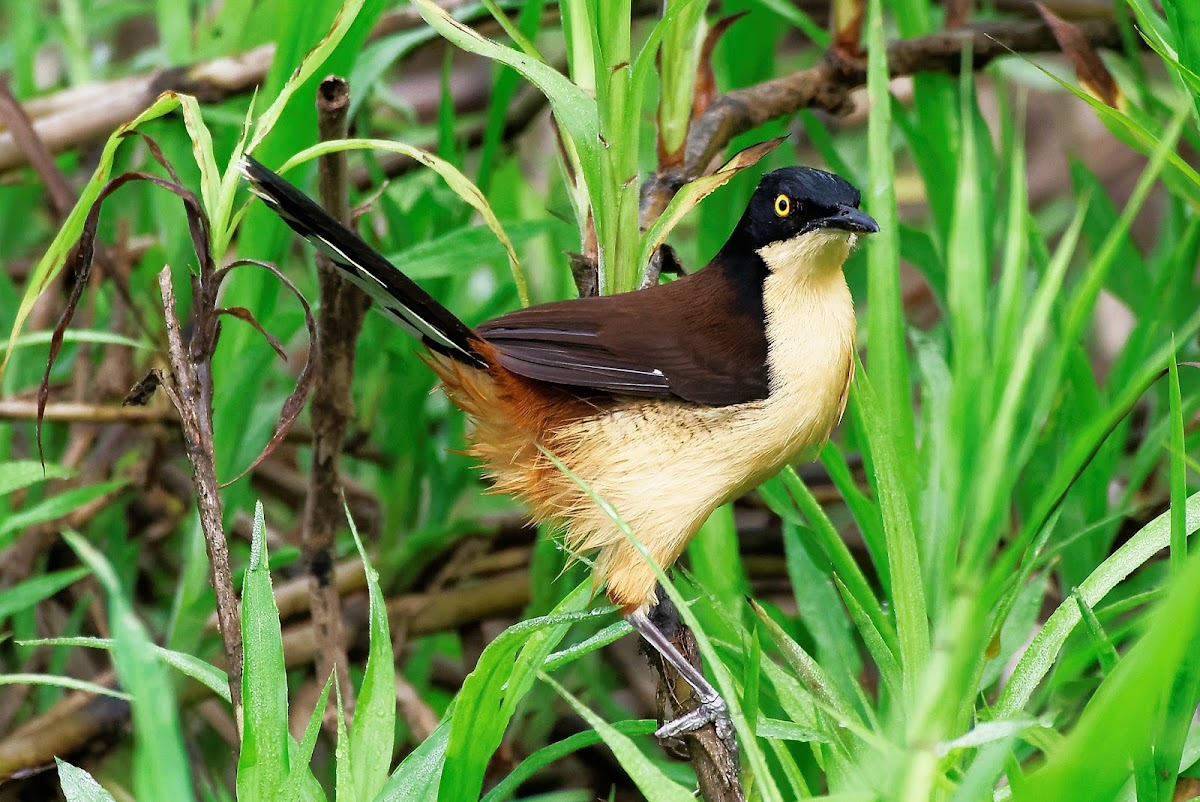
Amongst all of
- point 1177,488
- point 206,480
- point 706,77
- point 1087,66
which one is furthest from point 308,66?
point 1087,66

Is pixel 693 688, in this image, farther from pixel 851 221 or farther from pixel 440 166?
pixel 440 166

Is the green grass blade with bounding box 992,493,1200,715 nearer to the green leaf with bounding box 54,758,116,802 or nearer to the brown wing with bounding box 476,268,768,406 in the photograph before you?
the brown wing with bounding box 476,268,768,406

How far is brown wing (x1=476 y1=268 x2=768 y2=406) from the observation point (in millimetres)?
2316

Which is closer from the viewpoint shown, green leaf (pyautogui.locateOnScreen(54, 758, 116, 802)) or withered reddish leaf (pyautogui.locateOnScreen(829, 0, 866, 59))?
green leaf (pyautogui.locateOnScreen(54, 758, 116, 802))

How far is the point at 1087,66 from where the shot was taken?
2.88 m

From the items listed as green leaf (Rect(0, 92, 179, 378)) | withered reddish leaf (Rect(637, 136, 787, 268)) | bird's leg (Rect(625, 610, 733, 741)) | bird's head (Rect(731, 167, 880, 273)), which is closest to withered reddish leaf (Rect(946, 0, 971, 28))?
bird's head (Rect(731, 167, 880, 273))

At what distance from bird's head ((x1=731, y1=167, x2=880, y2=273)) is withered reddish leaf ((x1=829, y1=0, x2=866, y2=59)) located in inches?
32.3

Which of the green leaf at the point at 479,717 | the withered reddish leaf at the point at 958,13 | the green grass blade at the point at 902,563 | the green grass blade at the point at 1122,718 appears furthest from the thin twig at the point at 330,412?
the withered reddish leaf at the point at 958,13

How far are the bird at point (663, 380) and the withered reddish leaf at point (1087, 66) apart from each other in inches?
32.0

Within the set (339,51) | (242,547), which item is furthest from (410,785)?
(242,547)

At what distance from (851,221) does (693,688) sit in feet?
2.89

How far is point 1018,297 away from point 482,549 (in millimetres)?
2271

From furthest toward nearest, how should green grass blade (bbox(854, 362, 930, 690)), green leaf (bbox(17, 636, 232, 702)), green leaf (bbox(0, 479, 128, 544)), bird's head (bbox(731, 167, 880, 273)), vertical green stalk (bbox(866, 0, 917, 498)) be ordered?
green leaf (bbox(0, 479, 128, 544)), bird's head (bbox(731, 167, 880, 273)), vertical green stalk (bbox(866, 0, 917, 498)), green leaf (bbox(17, 636, 232, 702)), green grass blade (bbox(854, 362, 930, 690))

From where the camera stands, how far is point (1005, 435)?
1.18 metres
